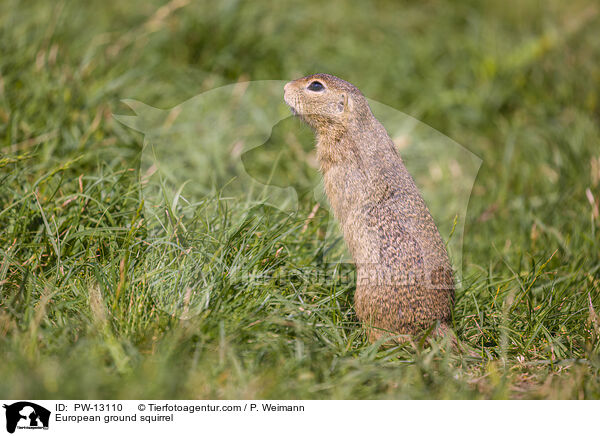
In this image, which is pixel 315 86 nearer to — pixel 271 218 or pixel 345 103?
pixel 345 103

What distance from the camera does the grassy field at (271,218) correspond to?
8.45 feet

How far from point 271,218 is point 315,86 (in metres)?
0.84

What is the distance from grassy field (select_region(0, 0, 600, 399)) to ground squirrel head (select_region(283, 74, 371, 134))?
0.61 meters

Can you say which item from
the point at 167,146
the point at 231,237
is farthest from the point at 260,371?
the point at 167,146

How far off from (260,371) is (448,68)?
4386 mm

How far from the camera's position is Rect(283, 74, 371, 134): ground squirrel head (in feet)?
10.4

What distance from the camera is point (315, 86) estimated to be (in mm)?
3221
